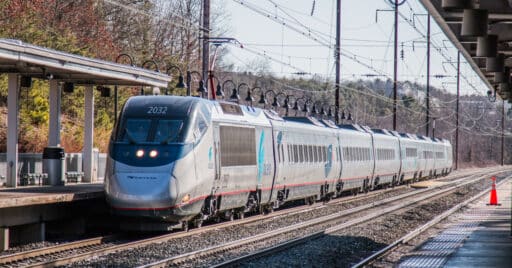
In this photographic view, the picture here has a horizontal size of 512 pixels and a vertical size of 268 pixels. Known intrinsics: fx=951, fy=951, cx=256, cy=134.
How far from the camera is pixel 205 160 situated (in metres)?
21.8

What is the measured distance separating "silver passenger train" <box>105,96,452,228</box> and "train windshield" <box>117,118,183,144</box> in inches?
0.9

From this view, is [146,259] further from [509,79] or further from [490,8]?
[509,79]

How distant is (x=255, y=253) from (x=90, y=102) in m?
10.4

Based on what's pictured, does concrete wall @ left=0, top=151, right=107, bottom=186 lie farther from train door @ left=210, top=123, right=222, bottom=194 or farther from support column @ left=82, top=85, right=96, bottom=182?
train door @ left=210, top=123, right=222, bottom=194

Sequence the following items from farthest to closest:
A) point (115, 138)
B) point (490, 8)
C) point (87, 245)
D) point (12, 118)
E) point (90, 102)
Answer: point (90, 102)
point (12, 118)
point (115, 138)
point (87, 245)
point (490, 8)

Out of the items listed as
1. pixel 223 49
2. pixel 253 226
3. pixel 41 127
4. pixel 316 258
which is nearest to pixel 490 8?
pixel 316 258

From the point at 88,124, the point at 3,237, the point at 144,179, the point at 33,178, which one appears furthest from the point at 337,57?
the point at 3,237

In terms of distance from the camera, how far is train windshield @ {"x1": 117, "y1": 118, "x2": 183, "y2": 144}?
68.8ft

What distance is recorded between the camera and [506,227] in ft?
87.2

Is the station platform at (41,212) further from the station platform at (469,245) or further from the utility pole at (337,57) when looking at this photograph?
the utility pole at (337,57)

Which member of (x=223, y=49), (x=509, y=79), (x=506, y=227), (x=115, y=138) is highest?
(x=223, y=49)

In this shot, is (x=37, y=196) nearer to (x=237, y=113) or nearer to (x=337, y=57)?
(x=237, y=113)

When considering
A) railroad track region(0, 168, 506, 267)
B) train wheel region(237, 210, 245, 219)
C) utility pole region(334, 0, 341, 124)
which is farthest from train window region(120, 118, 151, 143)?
utility pole region(334, 0, 341, 124)

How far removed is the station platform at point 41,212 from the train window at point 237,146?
10.6ft
